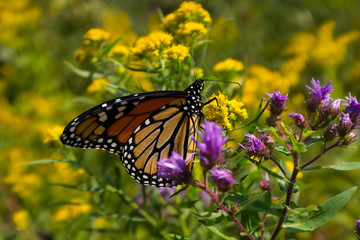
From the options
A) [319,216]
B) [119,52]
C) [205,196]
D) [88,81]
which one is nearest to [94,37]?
[119,52]

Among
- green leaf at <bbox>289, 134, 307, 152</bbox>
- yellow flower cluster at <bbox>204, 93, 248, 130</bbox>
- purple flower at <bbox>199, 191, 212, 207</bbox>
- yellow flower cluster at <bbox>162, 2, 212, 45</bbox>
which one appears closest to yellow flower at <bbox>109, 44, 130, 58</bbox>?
yellow flower cluster at <bbox>162, 2, 212, 45</bbox>

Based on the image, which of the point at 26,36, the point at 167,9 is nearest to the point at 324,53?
the point at 26,36

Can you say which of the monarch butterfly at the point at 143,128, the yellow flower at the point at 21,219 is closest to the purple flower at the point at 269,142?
the monarch butterfly at the point at 143,128

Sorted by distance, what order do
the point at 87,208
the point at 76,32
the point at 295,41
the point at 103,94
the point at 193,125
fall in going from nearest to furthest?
1. the point at 193,125
2. the point at 103,94
3. the point at 87,208
4. the point at 295,41
5. the point at 76,32

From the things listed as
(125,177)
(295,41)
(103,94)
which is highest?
(295,41)

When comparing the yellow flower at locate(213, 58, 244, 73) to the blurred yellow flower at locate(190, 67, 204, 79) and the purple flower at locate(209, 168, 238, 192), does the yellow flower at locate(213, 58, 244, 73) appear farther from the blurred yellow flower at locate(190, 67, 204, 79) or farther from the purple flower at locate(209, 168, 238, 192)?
the purple flower at locate(209, 168, 238, 192)

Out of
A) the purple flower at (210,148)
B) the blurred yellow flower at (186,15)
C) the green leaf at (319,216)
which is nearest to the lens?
the purple flower at (210,148)

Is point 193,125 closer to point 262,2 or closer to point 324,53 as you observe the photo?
point 324,53

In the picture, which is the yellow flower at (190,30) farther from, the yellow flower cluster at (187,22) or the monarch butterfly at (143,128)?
the monarch butterfly at (143,128)
